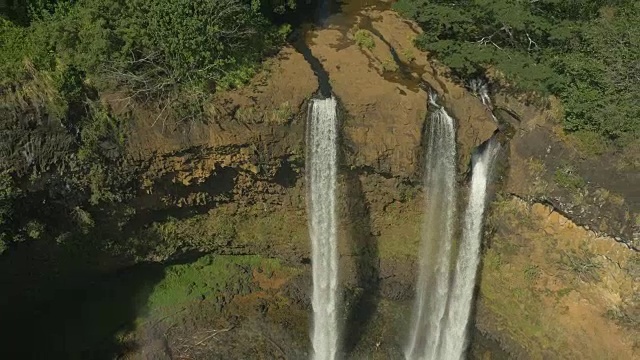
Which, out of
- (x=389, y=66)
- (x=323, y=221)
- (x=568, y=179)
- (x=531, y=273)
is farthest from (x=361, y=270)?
(x=568, y=179)

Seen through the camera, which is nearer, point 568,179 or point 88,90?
point 88,90

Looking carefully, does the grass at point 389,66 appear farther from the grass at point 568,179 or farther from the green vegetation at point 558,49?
the grass at point 568,179

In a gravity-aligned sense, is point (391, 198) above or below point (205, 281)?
above

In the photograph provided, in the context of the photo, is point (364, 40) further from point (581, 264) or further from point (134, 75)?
point (581, 264)

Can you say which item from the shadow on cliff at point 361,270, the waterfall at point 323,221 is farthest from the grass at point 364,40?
the shadow on cliff at point 361,270

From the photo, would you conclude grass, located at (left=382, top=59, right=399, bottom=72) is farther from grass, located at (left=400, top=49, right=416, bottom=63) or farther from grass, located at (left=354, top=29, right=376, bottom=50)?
grass, located at (left=354, top=29, right=376, bottom=50)

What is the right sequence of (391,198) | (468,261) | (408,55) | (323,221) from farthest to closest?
(408,55) → (468,261) → (391,198) → (323,221)

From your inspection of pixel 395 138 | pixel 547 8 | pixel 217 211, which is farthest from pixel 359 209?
pixel 547 8
